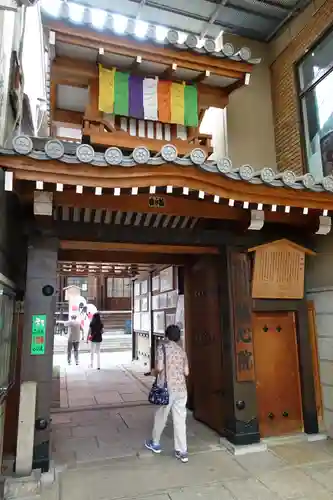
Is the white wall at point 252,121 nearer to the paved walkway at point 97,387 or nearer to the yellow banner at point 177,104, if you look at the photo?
the yellow banner at point 177,104

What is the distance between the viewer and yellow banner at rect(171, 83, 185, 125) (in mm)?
6789

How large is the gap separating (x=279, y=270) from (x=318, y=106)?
3.82 metres

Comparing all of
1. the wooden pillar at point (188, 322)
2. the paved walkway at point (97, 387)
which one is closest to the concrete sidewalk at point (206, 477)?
the wooden pillar at point (188, 322)

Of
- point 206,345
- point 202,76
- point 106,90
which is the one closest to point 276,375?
point 206,345

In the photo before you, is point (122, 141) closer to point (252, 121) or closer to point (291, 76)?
point (252, 121)

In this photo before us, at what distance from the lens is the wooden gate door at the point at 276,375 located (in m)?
5.94

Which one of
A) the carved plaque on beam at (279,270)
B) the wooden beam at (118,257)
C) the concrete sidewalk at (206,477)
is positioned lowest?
the concrete sidewalk at (206,477)

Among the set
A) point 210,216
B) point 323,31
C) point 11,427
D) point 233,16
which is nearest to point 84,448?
point 11,427

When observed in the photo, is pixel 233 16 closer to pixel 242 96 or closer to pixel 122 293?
pixel 242 96

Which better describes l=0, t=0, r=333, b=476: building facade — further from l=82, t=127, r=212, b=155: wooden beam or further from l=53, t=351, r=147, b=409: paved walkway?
l=53, t=351, r=147, b=409: paved walkway

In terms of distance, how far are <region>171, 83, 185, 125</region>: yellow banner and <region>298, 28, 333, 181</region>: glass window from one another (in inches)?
112

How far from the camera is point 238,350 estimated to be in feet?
18.8

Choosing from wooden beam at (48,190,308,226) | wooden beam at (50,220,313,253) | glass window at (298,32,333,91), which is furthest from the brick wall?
wooden beam at (48,190,308,226)

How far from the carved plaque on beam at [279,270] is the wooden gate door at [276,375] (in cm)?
45
